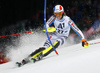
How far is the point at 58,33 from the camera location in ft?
13.1

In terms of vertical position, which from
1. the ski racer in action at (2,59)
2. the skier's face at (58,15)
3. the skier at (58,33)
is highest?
the skier's face at (58,15)

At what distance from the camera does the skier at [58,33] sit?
358 centimetres

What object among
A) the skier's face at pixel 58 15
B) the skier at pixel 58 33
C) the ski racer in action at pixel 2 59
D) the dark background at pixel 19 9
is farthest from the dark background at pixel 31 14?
the skier's face at pixel 58 15

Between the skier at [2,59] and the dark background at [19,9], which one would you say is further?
the dark background at [19,9]

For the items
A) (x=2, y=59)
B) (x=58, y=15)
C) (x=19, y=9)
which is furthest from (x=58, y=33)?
(x=19, y=9)

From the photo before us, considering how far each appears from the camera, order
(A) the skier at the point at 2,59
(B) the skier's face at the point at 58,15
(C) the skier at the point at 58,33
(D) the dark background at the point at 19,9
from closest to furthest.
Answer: (C) the skier at the point at 58,33, (B) the skier's face at the point at 58,15, (A) the skier at the point at 2,59, (D) the dark background at the point at 19,9

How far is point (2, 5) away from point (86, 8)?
9.67 feet

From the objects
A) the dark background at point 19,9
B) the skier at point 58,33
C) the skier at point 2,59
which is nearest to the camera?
the skier at point 58,33

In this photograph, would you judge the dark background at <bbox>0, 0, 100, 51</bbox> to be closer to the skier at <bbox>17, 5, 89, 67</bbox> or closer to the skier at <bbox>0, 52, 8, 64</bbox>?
the skier at <bbox>0, 52, 8, 64</bbox>

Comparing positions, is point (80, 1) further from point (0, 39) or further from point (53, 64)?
point (53, 64)

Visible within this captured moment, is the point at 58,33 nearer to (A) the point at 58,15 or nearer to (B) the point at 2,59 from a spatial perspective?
(A) the point at 58,15

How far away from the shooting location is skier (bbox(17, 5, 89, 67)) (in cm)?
358

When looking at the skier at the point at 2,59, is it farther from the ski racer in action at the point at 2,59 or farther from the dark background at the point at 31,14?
the dark background at the point at 31,14

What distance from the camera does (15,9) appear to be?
245 inches
